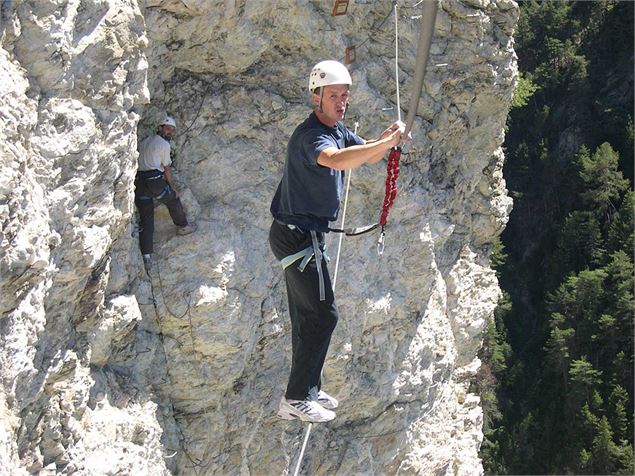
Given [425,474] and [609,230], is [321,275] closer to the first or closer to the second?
[425,474]

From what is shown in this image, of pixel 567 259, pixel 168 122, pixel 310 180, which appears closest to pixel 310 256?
pixel 310 180

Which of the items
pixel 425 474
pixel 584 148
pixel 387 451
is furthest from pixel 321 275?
pixel 584 148

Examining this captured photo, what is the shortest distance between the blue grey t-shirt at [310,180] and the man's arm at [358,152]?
0.12 metres

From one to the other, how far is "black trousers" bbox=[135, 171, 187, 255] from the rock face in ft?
0.49

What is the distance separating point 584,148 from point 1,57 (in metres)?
35.6

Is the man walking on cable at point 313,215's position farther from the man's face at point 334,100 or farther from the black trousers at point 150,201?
the black trousers at point 150,201

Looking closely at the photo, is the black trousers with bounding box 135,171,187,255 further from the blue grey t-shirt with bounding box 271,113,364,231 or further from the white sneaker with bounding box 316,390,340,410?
the white sneaker with bounding box 316,390,340,410

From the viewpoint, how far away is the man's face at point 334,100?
5.26 m

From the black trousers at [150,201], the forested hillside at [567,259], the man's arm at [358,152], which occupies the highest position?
the man's arm at [358,152]

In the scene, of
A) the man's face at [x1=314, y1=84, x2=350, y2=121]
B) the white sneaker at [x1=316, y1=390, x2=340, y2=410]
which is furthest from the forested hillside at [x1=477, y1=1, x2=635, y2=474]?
the man's face at [x1=314, y1=84, x2=350, y2=121]

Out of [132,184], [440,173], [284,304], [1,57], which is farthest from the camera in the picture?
[440,173]

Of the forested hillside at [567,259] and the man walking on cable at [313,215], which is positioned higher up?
the man walking on cable at [313,215]

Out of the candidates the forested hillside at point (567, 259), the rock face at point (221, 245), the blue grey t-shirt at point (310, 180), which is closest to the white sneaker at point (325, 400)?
the blue grey t-shirt at point (310, 180)

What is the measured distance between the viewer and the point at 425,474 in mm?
11305
